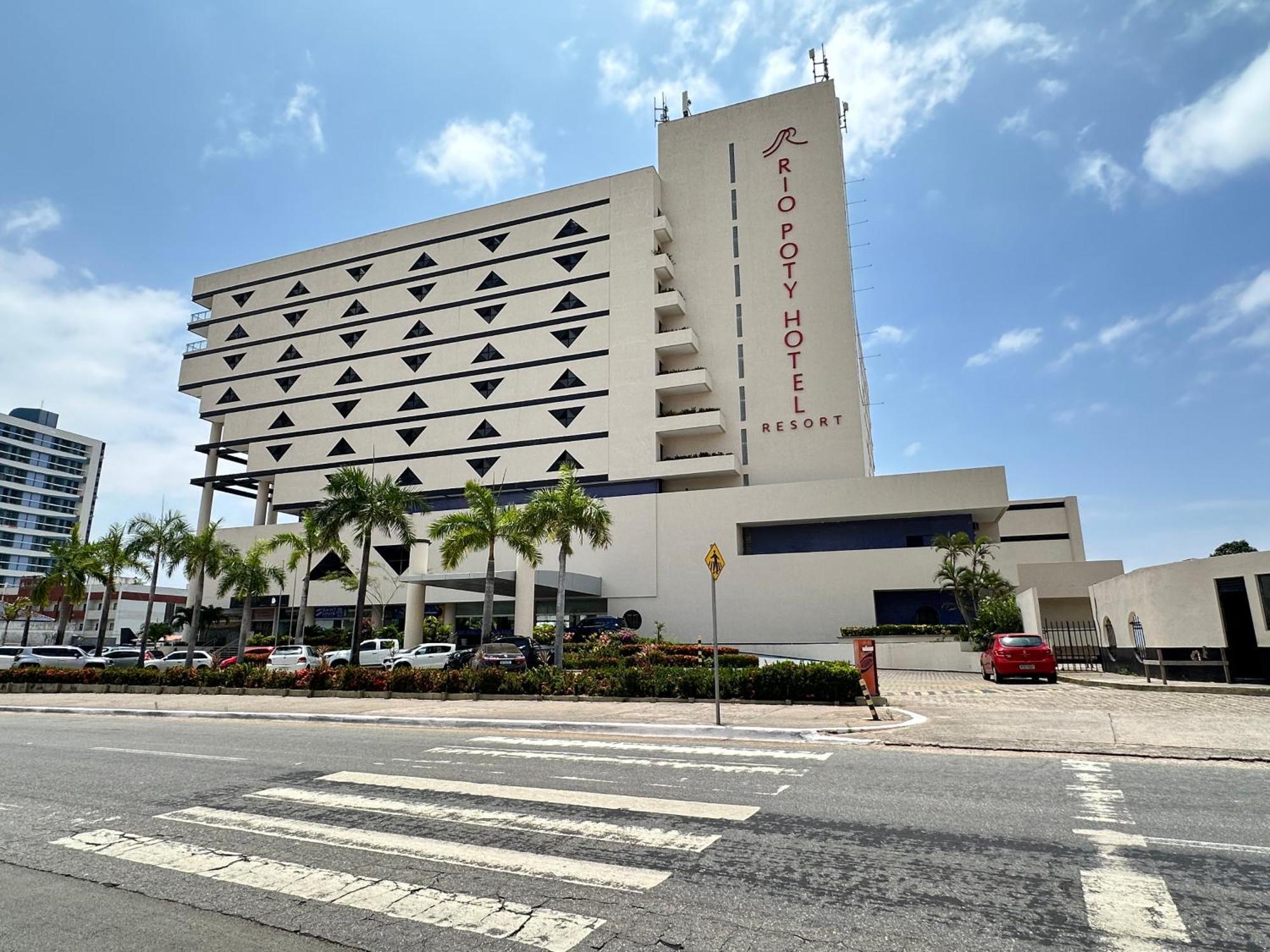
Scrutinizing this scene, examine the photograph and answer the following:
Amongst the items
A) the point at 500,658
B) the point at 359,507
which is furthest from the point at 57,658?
the point at 500,658

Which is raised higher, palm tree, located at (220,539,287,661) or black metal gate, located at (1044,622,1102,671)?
palm tree, located at (220,539,287,661)

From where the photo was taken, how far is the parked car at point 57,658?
32406 millimetres

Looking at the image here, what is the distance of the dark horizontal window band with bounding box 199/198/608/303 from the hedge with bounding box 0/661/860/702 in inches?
1717

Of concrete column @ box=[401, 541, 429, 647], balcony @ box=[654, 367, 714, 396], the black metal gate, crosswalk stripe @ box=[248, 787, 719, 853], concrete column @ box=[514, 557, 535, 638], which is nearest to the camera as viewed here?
crosswalk stripe @ box=[248, 787, 719, 853]

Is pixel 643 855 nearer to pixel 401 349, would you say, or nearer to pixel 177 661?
pixel 177 661

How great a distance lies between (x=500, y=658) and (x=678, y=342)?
105 feet

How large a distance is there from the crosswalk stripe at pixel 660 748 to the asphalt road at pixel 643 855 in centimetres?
24

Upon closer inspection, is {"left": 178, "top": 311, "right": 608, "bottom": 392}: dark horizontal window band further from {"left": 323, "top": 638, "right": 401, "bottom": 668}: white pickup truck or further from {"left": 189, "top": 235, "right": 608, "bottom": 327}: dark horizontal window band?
{"left": 323, "top": 638, "right": 401, "bottom": 668}: white pickup truck

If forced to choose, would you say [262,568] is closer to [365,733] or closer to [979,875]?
[365,733]

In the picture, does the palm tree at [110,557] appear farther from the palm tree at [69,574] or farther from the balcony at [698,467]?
the balcony at [698,467]

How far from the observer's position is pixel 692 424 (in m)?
48.8

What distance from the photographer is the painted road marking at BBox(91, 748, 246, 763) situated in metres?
10.1

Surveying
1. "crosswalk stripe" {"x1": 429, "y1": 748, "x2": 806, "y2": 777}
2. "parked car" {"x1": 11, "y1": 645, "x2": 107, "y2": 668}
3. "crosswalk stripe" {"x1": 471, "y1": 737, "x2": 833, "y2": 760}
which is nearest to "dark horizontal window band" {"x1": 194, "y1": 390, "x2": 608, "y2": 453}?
"parked car" {"x1": 11, "y1": 645, "x2": 107, "y2": 668}

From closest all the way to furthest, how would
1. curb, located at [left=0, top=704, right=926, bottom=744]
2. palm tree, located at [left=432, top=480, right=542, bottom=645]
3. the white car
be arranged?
curb, located at [left=0, top=704, right=926, bottom=744], palm tree, located at [left=432, top=480, right=542, bottom=645], the white car
